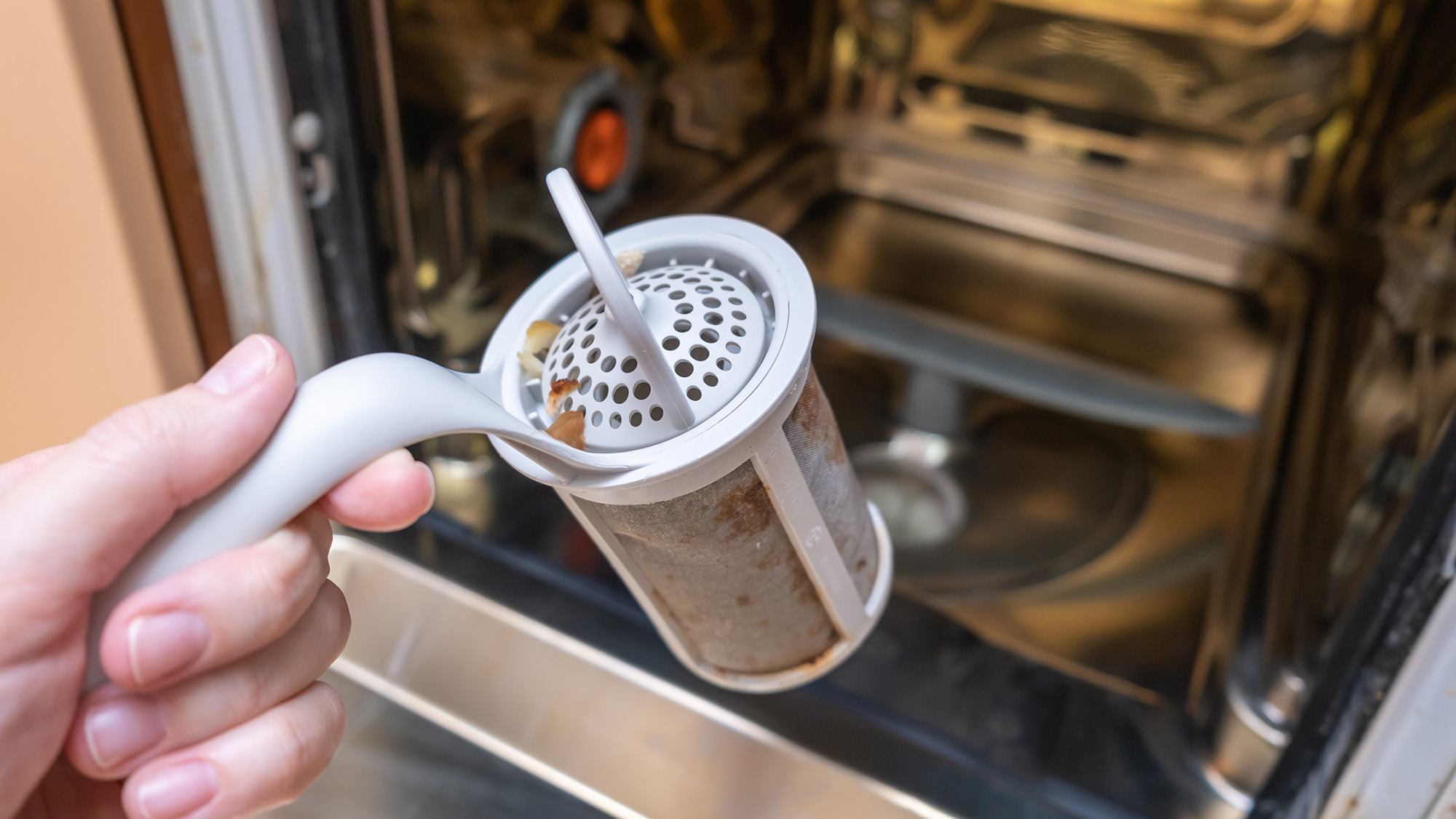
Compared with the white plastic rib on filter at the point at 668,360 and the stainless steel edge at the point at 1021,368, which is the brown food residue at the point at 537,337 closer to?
the white plastic rib on filter at the point at 668,360

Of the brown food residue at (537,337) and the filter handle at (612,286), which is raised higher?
the filter handle at (612,286)

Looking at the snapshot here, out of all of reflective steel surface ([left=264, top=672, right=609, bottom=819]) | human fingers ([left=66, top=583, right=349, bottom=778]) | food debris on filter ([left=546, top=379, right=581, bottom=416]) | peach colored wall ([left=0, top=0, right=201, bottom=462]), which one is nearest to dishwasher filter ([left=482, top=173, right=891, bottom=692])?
food debris on filter ([left=546, top=379, right=581, bottom=416])

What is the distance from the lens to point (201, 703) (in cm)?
30

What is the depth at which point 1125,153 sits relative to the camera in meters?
1.03

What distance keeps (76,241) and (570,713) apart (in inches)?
16.1

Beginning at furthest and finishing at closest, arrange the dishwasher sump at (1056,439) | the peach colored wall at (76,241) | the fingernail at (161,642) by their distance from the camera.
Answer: the dishwasher sump at (1056,439)
the peach colored wall at (76,241)
the fingernail at (161,642)

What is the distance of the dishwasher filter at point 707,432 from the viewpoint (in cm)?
31

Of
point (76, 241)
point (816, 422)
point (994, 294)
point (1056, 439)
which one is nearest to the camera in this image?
point (816, 422)

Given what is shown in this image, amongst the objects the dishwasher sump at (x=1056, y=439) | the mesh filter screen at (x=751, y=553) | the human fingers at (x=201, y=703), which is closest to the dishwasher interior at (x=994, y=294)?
the dishwasher sump at (x=1056, y=439)

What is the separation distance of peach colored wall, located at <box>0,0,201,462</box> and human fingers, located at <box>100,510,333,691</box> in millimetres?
361

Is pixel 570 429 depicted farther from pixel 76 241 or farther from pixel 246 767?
pixel 76 241

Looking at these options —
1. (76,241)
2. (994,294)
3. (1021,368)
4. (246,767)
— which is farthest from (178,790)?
(994,294)

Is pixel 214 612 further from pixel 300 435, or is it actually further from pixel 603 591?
pixel 603 591

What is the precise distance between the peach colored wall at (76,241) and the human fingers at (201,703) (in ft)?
1.11
